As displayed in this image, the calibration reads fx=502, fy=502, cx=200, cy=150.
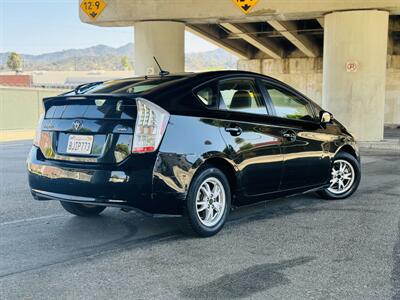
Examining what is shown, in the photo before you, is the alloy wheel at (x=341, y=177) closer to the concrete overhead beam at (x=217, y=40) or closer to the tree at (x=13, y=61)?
the concrete overhead beam at (x=217, y=40)

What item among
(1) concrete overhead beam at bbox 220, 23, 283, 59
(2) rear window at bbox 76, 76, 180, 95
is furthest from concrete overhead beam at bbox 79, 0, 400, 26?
(2) rear window at bbox 76, 76, 180, 95

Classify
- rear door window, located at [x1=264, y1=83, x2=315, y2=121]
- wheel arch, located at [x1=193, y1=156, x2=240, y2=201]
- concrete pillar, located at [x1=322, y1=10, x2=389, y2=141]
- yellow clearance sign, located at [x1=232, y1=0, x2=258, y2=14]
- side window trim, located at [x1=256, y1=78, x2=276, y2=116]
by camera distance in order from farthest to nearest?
yellow clearance sign, located at [x1=232, y1=0, x2=258, y2=14] → concrete pillar, located at [x1=322, y1=10, x2=389, y2=141] → rear door window, located at [x1=264, y1=83, x2=315, y2=121] → side window trim, located at [x1=256, y1=78, x2=276, y2=116] → wheel arch, located at [x1=193, y1=156, x2=240, y2=201]

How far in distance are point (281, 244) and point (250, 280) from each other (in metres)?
1.01

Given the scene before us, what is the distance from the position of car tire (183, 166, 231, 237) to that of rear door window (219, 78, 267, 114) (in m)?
0.75

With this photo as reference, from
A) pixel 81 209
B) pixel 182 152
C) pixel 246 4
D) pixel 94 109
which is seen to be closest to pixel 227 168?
pixel 182 152

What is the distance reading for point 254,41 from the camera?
960 inches

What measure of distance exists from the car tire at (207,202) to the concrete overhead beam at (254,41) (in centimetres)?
1676

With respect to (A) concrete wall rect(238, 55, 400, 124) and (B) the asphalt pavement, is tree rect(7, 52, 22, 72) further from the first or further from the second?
(B) the asphalt pavement

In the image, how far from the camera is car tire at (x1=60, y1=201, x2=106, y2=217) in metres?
5.69

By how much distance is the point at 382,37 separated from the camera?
48.1 ft

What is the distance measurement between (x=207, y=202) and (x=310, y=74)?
24.7 m

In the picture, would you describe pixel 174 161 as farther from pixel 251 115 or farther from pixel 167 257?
pixel 251 115

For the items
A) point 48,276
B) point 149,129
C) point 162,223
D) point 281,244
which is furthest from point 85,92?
point 281,244

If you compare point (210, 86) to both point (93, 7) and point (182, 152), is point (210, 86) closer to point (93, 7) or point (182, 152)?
point (182, 152)
